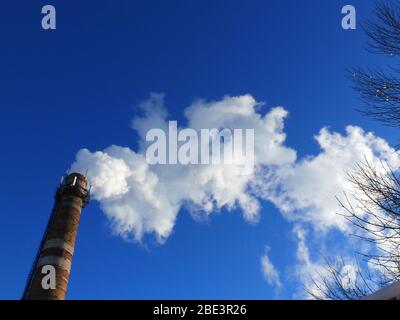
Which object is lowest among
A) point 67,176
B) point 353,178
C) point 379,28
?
point 353,178

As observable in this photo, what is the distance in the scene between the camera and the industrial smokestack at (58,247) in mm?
19438

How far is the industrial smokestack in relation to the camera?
19438 millimetres

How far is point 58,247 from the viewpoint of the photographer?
68.1 feet
